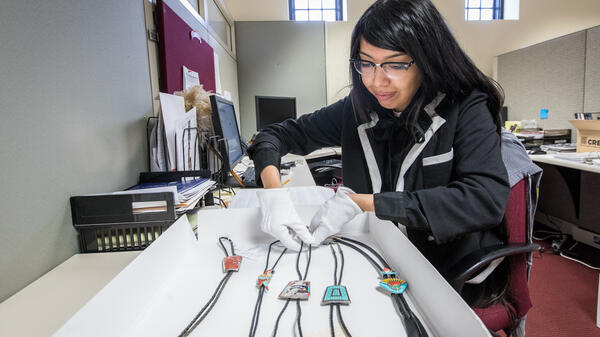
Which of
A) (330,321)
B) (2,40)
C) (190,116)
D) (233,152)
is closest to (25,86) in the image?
(2,40)

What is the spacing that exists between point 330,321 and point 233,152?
107cm

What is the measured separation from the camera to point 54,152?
62cm

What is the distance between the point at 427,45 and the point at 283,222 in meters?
0.53

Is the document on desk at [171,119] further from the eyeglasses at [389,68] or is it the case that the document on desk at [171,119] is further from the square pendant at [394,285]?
the square pendant at [394,285]

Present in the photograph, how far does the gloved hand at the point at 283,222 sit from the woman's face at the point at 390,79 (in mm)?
386

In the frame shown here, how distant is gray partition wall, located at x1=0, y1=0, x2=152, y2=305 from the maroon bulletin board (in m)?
0.22

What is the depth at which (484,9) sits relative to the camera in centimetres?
425

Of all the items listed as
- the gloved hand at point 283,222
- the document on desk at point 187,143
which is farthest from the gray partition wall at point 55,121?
the gloved hand at point 283,222

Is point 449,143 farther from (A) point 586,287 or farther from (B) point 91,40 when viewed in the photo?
(A) point 586,287

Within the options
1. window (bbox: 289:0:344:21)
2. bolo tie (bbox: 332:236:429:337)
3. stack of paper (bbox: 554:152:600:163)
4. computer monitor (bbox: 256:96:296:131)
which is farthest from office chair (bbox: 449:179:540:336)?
window (bbox: 289:0:344:21)

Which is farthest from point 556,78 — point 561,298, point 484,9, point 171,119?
point 171,119

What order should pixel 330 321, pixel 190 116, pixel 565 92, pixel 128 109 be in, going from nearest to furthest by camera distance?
1. pixel 330 321
2. pixel 128 109
3. pixel 190 116
4. pixel 565 92

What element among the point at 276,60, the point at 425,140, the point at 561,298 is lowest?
the point at 561,298

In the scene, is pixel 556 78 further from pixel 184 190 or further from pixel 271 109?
pixel 184 190
